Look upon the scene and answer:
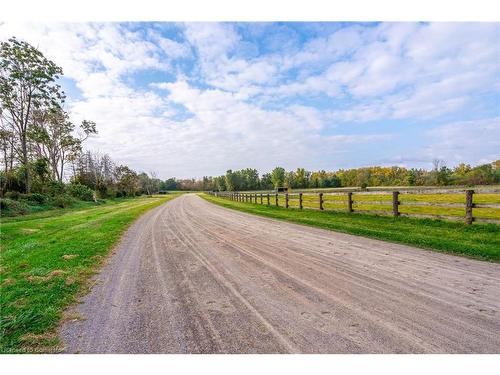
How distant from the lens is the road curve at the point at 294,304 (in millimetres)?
2678

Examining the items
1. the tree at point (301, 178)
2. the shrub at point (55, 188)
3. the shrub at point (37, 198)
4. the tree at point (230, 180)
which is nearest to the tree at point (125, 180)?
the shrub at point (55, 188)

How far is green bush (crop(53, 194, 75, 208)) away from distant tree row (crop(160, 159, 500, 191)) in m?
62.5

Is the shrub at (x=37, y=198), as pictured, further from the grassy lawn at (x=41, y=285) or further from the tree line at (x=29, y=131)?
the grassy lawn at (x=41, y=285)

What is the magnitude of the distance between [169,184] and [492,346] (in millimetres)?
163874

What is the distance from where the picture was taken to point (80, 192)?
35.7m

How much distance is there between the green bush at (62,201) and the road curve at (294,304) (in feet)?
88.8

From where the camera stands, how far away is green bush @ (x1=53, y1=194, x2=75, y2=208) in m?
27.3

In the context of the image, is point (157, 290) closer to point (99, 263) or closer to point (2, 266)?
point (99, 263)

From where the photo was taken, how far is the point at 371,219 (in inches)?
432

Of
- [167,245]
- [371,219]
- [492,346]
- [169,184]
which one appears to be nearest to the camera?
[492,346]

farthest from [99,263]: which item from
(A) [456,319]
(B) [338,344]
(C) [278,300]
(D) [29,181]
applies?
(D) [29,181]

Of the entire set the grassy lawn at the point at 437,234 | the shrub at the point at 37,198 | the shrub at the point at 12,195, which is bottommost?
the grassy lawn at the point at 437,234


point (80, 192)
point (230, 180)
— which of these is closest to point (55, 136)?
point (80, 192)

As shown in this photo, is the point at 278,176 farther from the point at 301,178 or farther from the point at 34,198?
the point at 34,198
